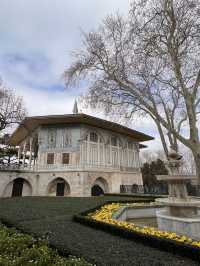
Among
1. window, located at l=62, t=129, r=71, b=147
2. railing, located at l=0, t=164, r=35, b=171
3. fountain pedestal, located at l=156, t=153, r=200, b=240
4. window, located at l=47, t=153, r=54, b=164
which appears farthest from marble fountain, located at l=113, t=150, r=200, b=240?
railing, located at l=0, t=164, r=35, b=171

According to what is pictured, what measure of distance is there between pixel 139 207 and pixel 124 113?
5578mm

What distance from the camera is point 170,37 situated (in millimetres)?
9922

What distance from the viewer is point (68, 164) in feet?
73.6

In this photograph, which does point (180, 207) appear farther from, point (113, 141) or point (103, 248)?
point (113, 141)

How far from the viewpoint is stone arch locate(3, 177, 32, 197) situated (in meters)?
23.0

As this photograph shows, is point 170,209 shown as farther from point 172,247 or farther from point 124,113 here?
point 124,113

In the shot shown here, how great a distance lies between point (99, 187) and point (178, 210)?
1805cm

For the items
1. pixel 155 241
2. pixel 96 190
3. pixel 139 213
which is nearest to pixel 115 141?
pixel 96 190

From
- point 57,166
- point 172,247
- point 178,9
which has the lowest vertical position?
point 172,247

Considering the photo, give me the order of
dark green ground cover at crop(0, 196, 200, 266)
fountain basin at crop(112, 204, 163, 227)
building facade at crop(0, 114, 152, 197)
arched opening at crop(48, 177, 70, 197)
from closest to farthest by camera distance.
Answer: dark green ground cover at crop(0, 196, 200, 266) → fountain basin at crop(112, 204, 163, 227) → building facade at crop(0, 114, 152, 197) → arched opening at crop(48, 177, 70, 197)

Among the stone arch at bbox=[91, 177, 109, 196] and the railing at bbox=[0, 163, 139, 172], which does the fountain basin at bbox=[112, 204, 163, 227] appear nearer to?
the railing at bbox=[0, 163, 139, 172]

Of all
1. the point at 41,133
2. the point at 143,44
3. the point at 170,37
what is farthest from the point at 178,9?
the point at 41,133

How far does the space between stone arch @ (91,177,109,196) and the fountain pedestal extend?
55.6ft

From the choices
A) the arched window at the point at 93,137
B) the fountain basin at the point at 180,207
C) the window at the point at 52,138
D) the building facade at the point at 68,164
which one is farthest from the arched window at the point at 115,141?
the fountain basin at the point at 180,207
